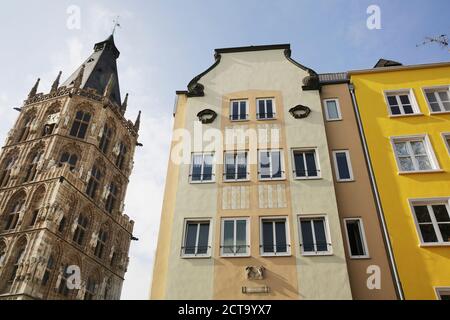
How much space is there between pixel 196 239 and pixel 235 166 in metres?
4.16

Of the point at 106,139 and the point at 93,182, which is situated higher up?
the point at 106,139

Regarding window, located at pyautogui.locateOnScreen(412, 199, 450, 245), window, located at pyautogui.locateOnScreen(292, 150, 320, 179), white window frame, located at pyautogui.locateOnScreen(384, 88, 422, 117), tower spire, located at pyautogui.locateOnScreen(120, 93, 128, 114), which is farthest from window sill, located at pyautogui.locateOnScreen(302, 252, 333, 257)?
tower spire, located at pyautogui.locateOnScreen(120, 93, 128, 114)

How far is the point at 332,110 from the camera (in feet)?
66.7

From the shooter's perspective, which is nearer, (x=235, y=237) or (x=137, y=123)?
(x=235, y=237)

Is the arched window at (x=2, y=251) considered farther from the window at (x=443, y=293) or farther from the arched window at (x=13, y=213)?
the window at (x=443, y=293)

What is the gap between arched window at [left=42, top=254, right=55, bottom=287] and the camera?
124 feet

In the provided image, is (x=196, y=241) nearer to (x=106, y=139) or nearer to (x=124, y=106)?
(x=106, y=139)

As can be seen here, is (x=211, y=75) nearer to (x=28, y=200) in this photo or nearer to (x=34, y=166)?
(x=28, y=200)

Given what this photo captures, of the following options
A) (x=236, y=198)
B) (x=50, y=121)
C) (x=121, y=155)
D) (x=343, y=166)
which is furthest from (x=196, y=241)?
(x=121, y=155)

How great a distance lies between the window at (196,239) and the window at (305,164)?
4.99m

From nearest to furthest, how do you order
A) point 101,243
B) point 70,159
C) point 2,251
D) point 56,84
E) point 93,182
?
point 2,251 → point 70,159 → point 101,243 → point 93,182 → point 56,84

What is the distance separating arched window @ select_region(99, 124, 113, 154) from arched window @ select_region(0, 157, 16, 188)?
11476 millimetres
